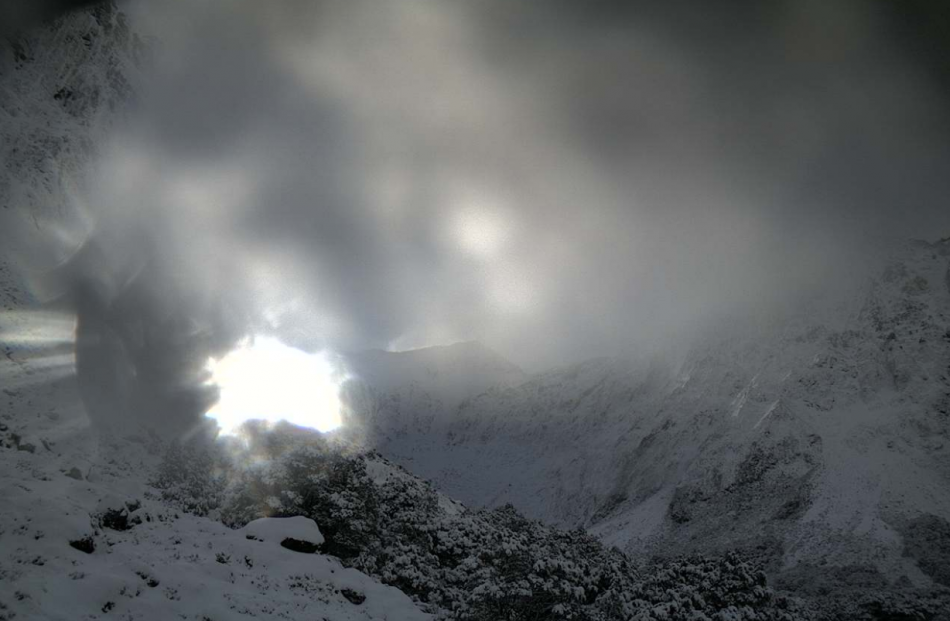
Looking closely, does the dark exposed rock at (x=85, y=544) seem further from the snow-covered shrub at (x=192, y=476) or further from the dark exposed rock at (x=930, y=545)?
the dark exposed rock at (x=930, y=545)

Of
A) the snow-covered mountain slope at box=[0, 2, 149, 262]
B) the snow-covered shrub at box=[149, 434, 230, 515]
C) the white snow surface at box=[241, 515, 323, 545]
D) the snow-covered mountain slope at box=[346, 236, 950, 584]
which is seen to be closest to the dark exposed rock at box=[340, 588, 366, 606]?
the white snow surface at box=[241, 515, 323, 545]

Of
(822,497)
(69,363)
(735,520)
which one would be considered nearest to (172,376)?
(69,363)

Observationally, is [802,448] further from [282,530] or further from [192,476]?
[282,530]

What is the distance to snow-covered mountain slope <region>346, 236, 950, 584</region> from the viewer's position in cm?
8888

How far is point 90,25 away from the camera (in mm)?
80062

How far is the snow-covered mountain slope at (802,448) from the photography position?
292 feet

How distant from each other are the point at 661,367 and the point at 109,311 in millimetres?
168946

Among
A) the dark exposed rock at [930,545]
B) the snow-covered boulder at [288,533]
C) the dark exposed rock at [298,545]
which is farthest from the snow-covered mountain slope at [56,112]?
the dark exposed rock at [930,545]

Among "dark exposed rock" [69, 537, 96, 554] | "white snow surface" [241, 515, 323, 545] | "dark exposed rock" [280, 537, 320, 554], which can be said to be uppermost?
"white snow surface" [241, 515, 323, 545]

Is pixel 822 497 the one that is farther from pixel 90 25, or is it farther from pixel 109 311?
pixel 90 25

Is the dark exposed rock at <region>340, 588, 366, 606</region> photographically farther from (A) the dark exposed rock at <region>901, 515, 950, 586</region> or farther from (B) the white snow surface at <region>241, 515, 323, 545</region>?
(A) the dark exposed rock at <region>901, 515, 950, 586</region>

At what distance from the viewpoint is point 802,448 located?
110m

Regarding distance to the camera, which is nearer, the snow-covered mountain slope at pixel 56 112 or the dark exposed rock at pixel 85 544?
the dark exposed rock at pixel 85 544

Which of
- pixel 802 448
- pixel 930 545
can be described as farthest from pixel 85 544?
pixel 802 448
